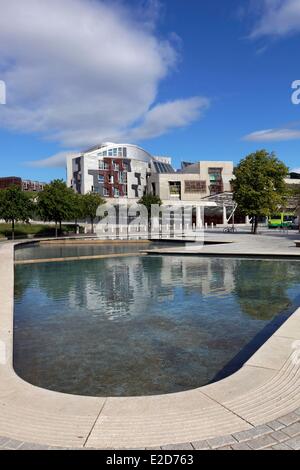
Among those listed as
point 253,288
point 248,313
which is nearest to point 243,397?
point 248,313

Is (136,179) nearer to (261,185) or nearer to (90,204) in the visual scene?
(90,204)

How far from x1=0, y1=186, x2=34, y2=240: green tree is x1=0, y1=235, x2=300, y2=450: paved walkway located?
34.1m

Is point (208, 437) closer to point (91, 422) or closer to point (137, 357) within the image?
point (91, 422)

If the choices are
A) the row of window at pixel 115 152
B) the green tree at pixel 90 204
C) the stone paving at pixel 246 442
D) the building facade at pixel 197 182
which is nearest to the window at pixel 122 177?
the row of window at pixel 115 152

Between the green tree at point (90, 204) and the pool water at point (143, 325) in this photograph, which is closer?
the pool water at point (143, 325)

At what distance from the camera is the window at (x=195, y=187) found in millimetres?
101438

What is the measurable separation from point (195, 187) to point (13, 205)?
229ft

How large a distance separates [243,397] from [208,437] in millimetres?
1049

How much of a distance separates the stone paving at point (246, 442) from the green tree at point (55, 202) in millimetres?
41056

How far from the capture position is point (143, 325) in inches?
377

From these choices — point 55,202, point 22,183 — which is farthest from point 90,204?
point 22,183

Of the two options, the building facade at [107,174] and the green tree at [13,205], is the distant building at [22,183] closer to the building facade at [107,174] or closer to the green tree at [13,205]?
the building facade at [107,174]

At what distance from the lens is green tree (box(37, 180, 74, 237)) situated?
43.6m

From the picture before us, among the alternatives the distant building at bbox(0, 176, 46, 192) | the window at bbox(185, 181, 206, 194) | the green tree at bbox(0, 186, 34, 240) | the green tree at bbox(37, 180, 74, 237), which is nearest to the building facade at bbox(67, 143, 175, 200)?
the window at bbox(185, 181, 206, 194)
